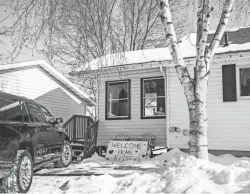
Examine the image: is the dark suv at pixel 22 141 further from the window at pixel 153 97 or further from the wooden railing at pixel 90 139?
the window at pixel 153 97

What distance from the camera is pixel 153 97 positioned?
11.2m

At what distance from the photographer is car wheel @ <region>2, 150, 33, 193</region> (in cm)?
483

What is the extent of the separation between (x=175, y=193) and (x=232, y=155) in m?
5.73

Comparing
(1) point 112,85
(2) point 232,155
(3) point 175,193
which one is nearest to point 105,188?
(3) point 175,193

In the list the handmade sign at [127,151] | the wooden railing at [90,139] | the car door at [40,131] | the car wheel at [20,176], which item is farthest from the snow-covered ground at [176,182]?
the wooden railing at [90,139]

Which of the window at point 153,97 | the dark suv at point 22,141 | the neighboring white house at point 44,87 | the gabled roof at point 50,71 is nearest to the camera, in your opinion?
the dark suv at point 22,141

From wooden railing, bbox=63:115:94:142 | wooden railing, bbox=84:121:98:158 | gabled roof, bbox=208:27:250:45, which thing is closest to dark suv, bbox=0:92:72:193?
wooden railing, bbox=84:121:98:158

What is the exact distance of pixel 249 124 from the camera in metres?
9.15

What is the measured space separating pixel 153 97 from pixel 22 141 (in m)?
6.75

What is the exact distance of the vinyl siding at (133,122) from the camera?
10742 millimetres

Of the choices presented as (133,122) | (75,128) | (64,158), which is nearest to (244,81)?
(133,122)

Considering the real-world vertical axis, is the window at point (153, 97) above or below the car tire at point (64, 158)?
above

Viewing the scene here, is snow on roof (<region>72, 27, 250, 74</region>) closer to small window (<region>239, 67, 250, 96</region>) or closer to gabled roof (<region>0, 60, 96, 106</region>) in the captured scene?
small window (<region>239, 67, 250, 96</region>)

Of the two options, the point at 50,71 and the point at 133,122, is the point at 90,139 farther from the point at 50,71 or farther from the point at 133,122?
the point at 50,71
